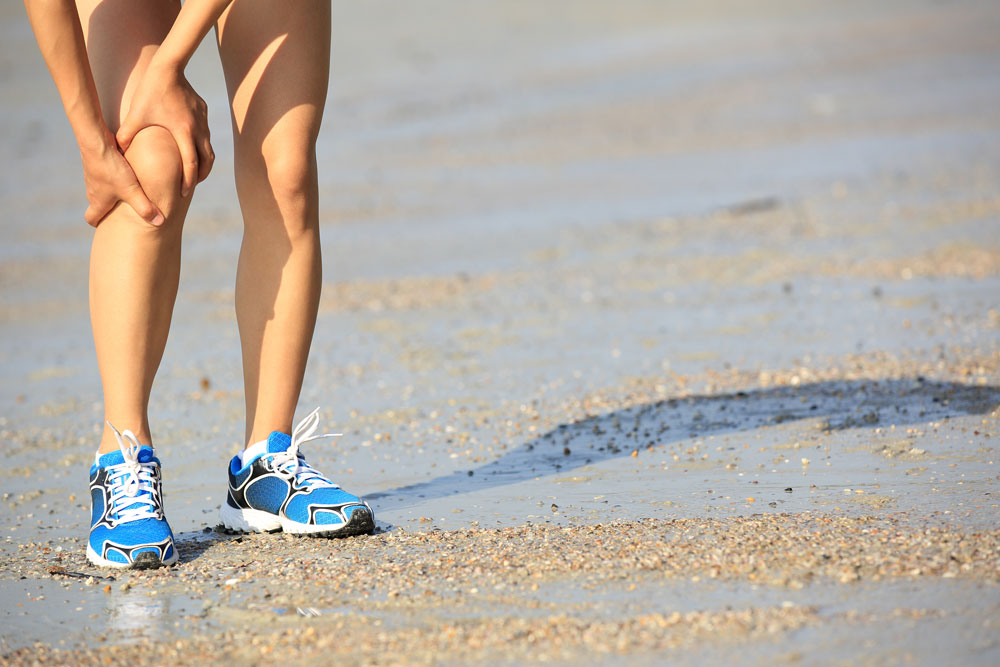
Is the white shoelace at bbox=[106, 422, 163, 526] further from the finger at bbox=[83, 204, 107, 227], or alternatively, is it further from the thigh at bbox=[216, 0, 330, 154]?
the thigh at bbox=[216, 0, 330, 154]

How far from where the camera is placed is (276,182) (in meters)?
2.94

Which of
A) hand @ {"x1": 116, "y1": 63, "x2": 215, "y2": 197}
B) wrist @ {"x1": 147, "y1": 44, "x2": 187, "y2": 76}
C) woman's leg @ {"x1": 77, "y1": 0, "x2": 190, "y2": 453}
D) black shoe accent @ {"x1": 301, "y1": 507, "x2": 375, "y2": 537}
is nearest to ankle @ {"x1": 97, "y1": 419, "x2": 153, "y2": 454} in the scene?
woman's leg @ {"x1": 77, "y1": 0, "x2": 190, "y2": 453}

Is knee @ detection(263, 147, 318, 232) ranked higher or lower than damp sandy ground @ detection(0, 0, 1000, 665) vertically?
higher

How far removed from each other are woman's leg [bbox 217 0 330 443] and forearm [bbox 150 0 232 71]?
0.18 m

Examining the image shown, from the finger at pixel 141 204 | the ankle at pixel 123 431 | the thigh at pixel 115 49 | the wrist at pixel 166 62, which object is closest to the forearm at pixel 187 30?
the wrist at pixel 166 62

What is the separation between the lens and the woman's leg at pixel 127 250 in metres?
2.77

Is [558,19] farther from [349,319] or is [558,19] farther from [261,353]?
[261,353]

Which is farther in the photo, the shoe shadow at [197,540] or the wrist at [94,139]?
the shoe shadow at [197,540]

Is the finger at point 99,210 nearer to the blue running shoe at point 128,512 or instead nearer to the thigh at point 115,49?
the thigh at point 115,49

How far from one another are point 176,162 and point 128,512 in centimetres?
80

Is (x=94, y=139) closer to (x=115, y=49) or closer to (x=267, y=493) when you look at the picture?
(x=115, y=49)

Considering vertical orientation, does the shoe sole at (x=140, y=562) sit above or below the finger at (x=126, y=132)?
below

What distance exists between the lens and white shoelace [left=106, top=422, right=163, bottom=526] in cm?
274

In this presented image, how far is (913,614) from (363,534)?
1.29 meters
